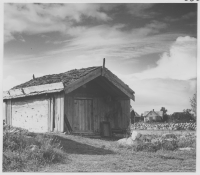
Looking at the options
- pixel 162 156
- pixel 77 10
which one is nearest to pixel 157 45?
pixel 77 10

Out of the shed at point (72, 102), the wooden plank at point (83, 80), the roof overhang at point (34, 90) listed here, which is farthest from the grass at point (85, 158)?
the shed at point (72, 102)

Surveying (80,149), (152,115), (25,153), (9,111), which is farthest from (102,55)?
(152,115)

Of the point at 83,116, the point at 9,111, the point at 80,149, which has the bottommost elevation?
the point at 80,149

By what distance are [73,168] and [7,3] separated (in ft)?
19.1

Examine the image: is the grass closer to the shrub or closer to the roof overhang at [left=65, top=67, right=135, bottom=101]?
the shrub

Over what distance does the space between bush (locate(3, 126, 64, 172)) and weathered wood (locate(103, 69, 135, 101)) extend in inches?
251

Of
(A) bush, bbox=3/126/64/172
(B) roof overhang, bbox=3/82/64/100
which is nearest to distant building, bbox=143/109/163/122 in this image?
(B) roof overhang, bbox=3/82/64/100

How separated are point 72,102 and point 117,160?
7.13 metres

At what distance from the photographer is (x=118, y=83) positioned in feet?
57.2

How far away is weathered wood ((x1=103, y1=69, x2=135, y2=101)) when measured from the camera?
17019 mm

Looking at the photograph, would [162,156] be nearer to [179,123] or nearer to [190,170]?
[190,170]

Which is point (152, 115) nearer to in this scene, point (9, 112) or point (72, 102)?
point (9, 112)

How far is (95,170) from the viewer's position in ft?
30.6

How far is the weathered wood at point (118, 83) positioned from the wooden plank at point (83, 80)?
439mm
